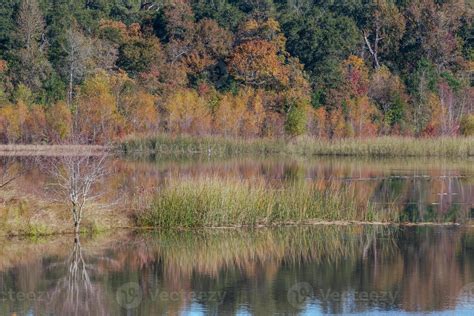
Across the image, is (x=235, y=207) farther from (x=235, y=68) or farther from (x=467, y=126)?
(x=235, y=68)

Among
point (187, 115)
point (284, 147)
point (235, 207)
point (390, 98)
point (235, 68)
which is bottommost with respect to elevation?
point (235, 207)

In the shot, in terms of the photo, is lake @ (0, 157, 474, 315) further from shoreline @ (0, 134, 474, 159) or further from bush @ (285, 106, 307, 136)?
bush @ (285, 106, 307, 136)

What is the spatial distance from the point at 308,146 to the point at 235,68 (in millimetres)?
18986

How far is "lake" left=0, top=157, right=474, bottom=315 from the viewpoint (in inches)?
451

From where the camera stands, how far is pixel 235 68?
61.6 m

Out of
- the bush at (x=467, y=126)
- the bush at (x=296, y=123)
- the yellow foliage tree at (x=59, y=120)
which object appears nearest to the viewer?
the bush at (x=467, y=126)

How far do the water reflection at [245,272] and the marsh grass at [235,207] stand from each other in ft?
1.49

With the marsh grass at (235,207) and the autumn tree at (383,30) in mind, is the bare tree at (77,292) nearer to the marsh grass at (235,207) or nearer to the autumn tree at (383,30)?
the marsh grass at (235,207)

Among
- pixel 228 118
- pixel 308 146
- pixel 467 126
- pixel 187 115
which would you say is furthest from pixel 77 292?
pixel 228 118

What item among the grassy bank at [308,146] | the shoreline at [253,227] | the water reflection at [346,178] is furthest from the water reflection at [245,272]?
the grassy bank at [308,146]

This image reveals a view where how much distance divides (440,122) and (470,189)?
28.4 meters

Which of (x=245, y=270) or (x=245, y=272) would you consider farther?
(x=245, y=270)

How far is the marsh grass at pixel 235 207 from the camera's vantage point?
16.8 metres

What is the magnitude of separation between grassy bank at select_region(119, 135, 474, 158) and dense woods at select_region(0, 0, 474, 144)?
8.82 ft
